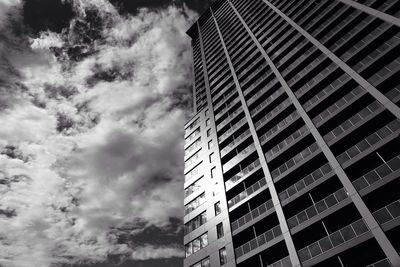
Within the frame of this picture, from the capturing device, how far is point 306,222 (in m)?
25.9

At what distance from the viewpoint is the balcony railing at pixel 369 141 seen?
25.6m

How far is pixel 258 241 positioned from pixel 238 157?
11.8 meters

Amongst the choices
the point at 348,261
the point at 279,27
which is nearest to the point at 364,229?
the point at 348,261

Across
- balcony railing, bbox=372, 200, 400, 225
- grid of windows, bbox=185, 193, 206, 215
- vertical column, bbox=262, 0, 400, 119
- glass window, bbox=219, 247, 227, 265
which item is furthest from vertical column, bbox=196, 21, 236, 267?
vertical column, bbox=262, 0, 400, 119

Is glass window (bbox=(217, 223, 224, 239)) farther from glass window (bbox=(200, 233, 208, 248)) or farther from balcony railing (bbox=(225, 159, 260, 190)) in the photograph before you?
balcony railing (bbox=(225, 159, 260, 190))

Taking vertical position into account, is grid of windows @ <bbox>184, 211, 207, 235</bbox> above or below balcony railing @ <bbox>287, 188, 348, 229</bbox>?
above

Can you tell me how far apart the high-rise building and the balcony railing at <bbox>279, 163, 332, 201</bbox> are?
0.34ft

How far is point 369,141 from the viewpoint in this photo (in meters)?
26.3

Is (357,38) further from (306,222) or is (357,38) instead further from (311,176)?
(306,222)

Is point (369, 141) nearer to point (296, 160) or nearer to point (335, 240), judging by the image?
point (296, 160)

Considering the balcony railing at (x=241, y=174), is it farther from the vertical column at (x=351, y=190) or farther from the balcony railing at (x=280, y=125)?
the vertical column at (x=351, y=190)

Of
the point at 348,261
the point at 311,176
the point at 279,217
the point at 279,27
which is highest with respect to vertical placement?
the point at 279,27

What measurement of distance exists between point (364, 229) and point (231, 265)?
12.3 meters

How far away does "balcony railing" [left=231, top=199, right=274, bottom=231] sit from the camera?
99.3ft
